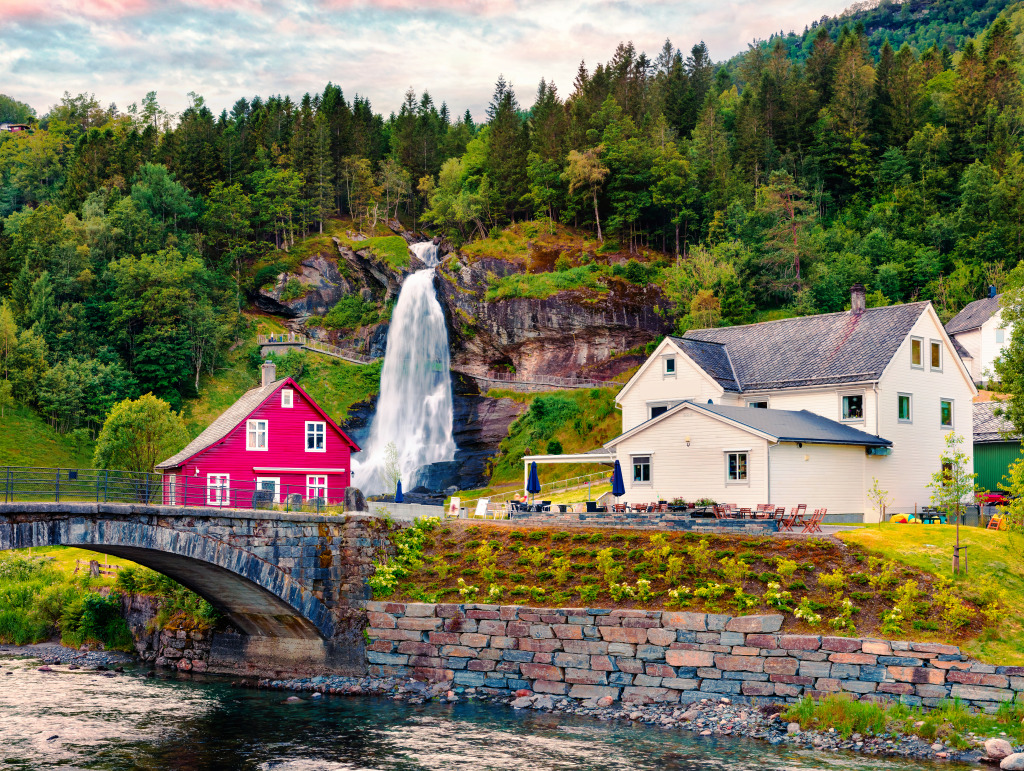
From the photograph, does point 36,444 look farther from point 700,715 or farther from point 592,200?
point 700,715

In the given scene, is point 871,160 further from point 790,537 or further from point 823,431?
point 790,537

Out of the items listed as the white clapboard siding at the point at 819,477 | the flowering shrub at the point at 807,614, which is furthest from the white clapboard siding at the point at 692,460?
the flowering shrub at the point at 807,614

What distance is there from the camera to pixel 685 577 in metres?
27.5

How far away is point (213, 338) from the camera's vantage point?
86.6m

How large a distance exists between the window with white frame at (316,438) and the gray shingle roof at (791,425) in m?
17.4

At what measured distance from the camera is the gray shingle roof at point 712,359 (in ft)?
153

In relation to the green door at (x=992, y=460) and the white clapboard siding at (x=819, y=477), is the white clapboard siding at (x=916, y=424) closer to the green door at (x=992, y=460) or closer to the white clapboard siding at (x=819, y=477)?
the white clapboard siding at (x=819, y=477)

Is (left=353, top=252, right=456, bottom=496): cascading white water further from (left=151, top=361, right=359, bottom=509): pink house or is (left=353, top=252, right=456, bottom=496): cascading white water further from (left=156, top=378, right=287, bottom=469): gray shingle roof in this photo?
(left=156, top=378, right=287, bottom=469): gray shingle roof

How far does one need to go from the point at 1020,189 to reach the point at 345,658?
76273 mm

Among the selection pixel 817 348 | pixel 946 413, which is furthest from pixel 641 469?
pixel 946 413

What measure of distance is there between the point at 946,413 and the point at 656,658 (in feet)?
91.0

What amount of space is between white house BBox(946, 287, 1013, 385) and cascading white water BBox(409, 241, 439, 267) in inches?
1895

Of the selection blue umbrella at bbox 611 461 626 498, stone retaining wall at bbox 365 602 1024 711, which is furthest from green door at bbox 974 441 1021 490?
stone retaining wall at bbox 365 602 1024 711

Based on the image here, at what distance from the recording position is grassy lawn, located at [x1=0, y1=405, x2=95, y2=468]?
7100cm
